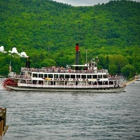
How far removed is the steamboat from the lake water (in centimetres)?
592

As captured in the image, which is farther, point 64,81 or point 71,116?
point 64,81

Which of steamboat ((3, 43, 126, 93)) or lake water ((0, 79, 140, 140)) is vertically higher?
steamboat ((3, 43, 126, 93))

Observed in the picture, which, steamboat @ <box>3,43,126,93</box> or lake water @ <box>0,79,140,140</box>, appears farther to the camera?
steamboat @ <box>3,43,126,93</box>

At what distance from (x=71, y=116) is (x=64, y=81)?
1582 inches

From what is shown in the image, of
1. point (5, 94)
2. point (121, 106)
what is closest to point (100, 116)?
point (121, 106)

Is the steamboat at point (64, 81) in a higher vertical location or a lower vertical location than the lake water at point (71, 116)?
higher

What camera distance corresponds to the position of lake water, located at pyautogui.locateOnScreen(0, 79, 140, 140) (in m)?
61.5

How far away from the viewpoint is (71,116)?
74688 millimetres

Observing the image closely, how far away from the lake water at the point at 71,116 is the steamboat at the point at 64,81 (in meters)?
5.92

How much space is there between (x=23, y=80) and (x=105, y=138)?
56.2 m

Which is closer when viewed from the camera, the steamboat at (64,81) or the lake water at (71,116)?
the lake water at (71,116)

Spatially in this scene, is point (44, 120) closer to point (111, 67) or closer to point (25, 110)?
point (25, 110)

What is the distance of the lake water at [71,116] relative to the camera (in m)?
61.5

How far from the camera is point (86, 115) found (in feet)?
249
